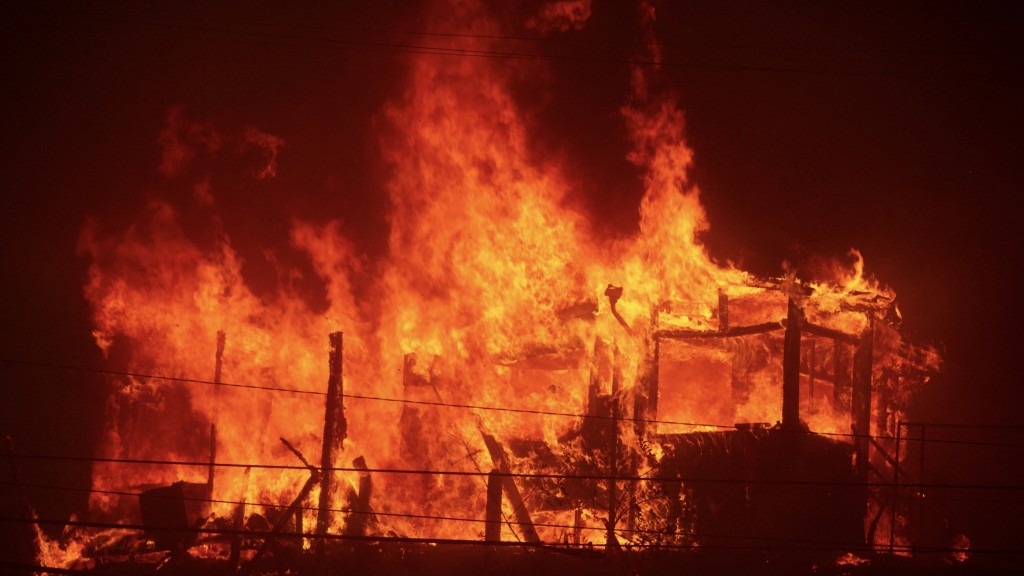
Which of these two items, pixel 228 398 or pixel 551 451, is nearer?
pixel 551 451

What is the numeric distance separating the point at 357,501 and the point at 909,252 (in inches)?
820

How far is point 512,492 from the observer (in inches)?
720

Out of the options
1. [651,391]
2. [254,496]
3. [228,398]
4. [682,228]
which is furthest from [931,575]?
[228,398]

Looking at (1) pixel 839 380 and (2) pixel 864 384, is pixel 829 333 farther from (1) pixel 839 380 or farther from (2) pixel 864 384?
(1) pixel 839 380

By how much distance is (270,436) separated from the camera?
78.9ft

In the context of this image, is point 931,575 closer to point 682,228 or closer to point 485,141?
point 682,228

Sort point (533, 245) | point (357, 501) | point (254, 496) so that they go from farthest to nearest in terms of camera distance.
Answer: point (533, 245), point (254, 496), point (357, 501)

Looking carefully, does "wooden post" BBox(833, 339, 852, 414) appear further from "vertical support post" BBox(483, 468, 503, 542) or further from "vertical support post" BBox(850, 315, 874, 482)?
"vertical support post" BBox(483, 468, 503, 542)

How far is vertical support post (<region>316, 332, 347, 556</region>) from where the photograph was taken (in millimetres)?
16406

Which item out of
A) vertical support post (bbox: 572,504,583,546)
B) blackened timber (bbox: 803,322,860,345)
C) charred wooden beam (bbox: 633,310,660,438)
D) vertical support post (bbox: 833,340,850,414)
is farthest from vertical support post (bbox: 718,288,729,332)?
vertical support post (bbox: 572,504,583,546)

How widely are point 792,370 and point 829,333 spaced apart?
2.35 meters

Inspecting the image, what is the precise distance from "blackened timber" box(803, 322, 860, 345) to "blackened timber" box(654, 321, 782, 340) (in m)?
0.79

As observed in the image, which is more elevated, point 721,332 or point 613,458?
point 721,332

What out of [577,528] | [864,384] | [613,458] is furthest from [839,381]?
[613,458]
